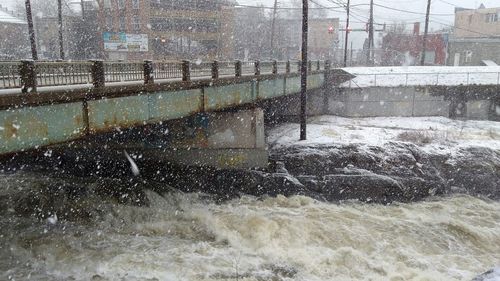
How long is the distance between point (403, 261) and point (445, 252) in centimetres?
159

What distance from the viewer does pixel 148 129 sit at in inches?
628

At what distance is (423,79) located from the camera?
33.7 meters

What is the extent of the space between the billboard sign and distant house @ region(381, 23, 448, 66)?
115ft

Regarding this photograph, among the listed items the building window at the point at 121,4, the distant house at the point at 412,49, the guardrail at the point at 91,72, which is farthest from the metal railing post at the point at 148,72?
the distant house at the point at 412,49

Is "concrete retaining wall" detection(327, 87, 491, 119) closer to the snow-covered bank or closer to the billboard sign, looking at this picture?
the snow-covered bank

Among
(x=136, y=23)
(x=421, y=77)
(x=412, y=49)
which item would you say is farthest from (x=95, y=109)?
(x=412, y=49)

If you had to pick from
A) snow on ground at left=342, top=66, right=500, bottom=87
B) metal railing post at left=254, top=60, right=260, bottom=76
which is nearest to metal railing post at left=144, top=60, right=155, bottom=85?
metal railing post at left=254, top=60, right=260, bottom=76

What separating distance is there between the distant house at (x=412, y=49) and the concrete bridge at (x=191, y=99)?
81.4ft

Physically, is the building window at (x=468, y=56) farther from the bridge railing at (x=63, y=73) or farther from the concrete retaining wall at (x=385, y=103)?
the bridge railing at (x=63, y=73)

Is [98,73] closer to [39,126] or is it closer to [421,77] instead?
[39,126]

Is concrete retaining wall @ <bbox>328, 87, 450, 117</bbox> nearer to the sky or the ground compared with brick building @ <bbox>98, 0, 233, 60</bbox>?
nearer to the ground

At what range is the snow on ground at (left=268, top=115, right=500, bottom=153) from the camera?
21.4 metres

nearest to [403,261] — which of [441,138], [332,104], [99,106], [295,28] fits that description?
[99,106]

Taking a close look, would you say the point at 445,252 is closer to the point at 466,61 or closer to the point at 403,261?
the point at 403,261
